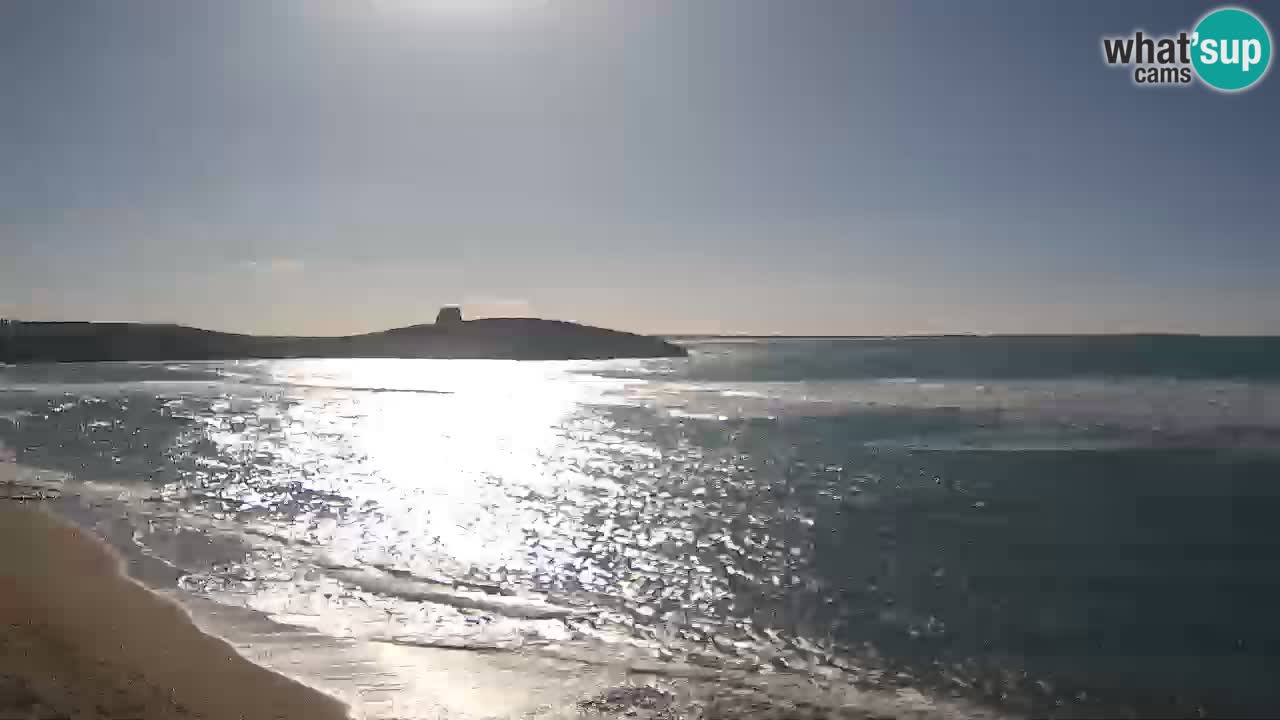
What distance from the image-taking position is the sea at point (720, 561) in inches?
539

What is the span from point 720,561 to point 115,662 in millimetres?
11943

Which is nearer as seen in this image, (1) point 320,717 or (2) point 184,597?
(1) point 320,717

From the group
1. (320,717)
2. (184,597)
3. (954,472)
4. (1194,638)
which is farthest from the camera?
(954,472)

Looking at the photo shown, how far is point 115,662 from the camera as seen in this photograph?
12.9 m

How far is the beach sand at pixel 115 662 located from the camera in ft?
36.2

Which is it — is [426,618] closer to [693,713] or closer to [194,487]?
[693,713]

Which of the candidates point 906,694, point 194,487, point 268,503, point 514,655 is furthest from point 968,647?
point 194,487

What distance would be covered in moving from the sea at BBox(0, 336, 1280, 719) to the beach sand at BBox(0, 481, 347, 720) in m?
0.69

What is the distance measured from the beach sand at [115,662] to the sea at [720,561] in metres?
0.69

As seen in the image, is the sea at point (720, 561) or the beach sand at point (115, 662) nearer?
the beach sand at point (115, 662)

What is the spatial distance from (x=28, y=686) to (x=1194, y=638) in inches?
657

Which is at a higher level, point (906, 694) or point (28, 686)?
point (28, 686)

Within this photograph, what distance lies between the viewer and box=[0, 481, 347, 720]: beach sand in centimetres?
1102

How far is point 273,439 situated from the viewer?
159 ft
